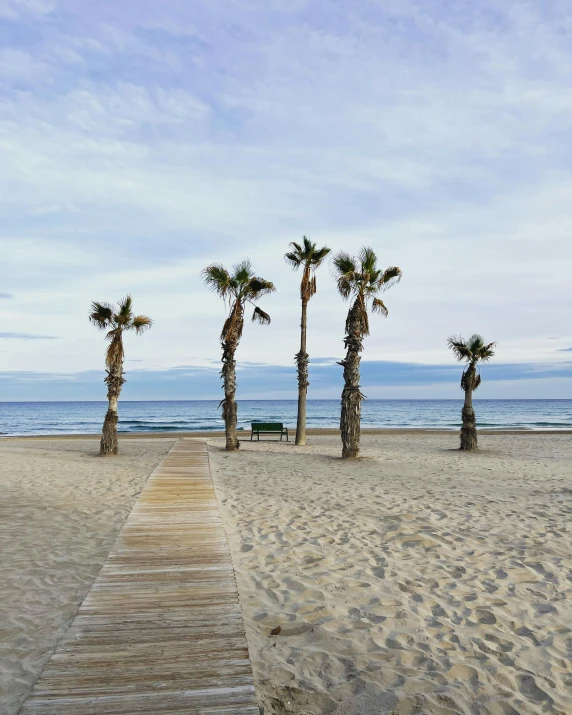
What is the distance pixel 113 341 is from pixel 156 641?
16.1 meters

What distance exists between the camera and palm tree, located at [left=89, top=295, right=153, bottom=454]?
62.1 feet

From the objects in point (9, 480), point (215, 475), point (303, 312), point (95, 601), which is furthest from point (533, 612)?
point (303, 312)

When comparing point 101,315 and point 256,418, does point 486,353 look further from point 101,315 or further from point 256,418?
point 256,418

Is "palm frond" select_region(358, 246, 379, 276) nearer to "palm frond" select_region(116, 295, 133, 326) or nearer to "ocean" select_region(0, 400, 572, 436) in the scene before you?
"palm frond" select_region(116, 295, 133, 326)

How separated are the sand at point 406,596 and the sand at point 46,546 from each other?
5.66ft

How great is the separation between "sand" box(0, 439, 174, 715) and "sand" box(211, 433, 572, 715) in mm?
1725

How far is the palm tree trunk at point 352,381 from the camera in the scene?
57.6 feet

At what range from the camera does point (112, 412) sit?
19.3 meters

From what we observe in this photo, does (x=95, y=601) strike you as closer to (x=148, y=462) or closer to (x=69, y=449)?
(x=148, y=462)

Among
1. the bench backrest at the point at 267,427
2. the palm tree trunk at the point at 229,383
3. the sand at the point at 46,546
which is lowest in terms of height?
the sand at the point at 46,546

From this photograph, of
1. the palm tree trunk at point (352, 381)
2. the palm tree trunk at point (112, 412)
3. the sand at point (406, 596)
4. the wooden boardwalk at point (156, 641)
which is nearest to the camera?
the wooden boardwalk at point (156, 641)

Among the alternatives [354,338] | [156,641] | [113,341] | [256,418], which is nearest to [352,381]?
[354,338]

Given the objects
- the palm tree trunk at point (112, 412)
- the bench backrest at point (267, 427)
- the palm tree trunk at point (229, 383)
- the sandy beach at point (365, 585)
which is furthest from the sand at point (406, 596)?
the bench backrest at point (267, 427)

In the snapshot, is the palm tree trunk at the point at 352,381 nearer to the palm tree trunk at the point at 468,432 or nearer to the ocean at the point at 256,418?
the palm tree trunk at the point at 468,432
